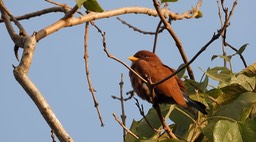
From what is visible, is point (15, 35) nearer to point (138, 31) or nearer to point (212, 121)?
point (212, 121)

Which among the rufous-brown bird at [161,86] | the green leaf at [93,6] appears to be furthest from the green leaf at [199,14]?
the green leaf at [93,6]

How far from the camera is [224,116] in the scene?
110 inches

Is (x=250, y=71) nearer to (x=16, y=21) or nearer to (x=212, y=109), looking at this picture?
(x=212, y=109)

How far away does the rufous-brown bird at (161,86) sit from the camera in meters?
3.03

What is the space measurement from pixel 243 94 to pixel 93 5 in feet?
2.71

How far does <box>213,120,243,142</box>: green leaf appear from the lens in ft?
8.20

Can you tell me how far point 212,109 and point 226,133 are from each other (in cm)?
58

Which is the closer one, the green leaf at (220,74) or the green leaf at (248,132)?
the green leaf at (248,132)

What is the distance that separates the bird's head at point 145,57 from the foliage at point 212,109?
1.05 feet

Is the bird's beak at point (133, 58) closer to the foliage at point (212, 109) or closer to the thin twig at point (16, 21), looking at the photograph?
the foliage at point (212, 109)

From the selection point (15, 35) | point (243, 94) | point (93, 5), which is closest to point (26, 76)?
point (15, 35)

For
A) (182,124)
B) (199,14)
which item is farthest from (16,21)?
(199,14)

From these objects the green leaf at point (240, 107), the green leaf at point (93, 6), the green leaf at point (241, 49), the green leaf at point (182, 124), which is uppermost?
the green leaf at point (93, 6)

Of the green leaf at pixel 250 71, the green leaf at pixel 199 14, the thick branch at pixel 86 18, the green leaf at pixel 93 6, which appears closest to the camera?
the thick branch at pixel 86 18
